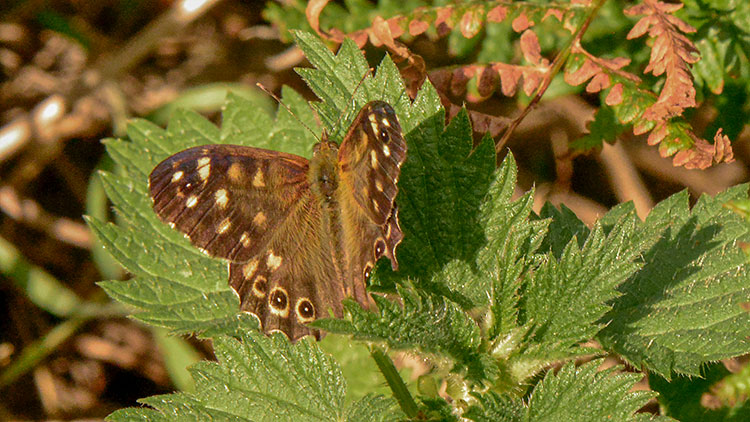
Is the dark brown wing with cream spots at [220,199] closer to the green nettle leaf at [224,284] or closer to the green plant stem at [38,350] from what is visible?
the green nettle leaf at [224,284]

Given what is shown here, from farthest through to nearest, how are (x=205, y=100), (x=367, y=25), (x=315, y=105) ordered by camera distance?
1. (x=205, y=100)
2. (x=367, y=25)
3. (x=315, y=105)

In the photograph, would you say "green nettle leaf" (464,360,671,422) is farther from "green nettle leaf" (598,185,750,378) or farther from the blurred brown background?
the blurred brown background

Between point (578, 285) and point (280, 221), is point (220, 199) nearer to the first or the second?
point (280, 221)

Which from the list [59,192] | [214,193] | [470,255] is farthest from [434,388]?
[59,192]

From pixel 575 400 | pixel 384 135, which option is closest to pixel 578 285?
pixel 575 400

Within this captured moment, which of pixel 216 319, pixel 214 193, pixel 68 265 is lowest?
pixel 68 265

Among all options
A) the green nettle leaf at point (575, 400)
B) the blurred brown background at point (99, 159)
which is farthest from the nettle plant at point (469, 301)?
the blurred brown background at point (99, 159)

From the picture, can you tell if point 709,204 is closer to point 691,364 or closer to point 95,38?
point 691,364
